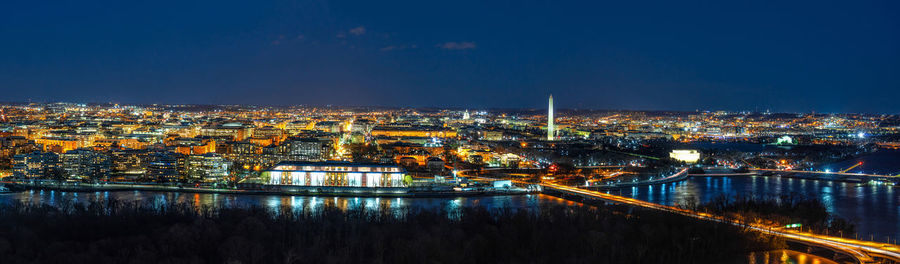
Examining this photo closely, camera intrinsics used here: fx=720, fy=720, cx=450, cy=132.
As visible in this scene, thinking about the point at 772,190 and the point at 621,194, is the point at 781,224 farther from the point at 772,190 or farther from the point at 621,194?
the point at 772,190

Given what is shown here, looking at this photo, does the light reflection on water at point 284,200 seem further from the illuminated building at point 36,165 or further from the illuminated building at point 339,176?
the illuminated building at point 36,165

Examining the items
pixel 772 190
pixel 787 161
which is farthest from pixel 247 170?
pixel 787 161

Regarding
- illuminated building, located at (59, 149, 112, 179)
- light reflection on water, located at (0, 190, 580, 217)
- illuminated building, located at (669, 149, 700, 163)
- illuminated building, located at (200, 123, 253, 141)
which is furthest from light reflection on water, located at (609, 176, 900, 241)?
illuminated building, located at (200, 123, 253, 141)

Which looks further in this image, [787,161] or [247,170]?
[787,161]

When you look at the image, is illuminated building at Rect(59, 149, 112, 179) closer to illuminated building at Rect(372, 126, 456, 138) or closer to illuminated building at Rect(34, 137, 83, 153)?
illuminated building at Rect(34, 137, 83, 153)

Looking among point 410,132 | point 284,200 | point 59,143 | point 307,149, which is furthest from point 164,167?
point 410,132

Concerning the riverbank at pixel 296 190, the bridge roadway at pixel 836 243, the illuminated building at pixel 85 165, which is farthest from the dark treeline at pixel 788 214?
the illuminated building at pixel 85 165
